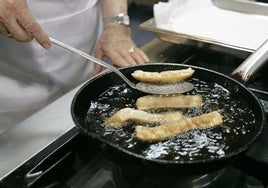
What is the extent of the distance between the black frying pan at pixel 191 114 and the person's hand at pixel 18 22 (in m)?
0.17

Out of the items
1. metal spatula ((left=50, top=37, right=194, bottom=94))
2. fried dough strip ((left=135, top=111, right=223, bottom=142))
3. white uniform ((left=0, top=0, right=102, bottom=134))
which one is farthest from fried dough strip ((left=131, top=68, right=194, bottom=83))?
white uniform ((left=0, top=0, right=102, bottom=134))

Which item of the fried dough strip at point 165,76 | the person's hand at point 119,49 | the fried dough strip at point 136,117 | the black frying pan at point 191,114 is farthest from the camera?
the person's hand at point 119,49

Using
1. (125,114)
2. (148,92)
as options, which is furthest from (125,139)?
(148,92)

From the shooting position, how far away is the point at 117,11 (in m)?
1.19

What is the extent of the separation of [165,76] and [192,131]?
181 millimetres

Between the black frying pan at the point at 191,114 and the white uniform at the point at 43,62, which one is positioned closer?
the black frying pan at the point at 191,114

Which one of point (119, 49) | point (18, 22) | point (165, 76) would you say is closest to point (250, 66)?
point (165, 76)

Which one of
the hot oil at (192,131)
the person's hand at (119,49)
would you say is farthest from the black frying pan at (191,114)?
the person's hand at (119,49)

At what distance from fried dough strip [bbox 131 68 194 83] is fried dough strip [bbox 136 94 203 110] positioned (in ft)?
0.16

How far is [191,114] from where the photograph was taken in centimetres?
73

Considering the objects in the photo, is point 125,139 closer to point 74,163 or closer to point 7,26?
point 74,163

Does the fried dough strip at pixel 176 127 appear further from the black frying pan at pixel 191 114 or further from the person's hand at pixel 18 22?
the person's hand at pixel 18 22

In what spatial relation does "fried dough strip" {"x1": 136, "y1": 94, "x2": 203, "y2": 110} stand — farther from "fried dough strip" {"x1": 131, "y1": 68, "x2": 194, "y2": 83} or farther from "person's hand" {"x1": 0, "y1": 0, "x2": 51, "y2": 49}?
"person's hand" {"x1": 0, "y1": 0, "x2": 51, "y2": 49}

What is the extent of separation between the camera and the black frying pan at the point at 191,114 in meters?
0.56
